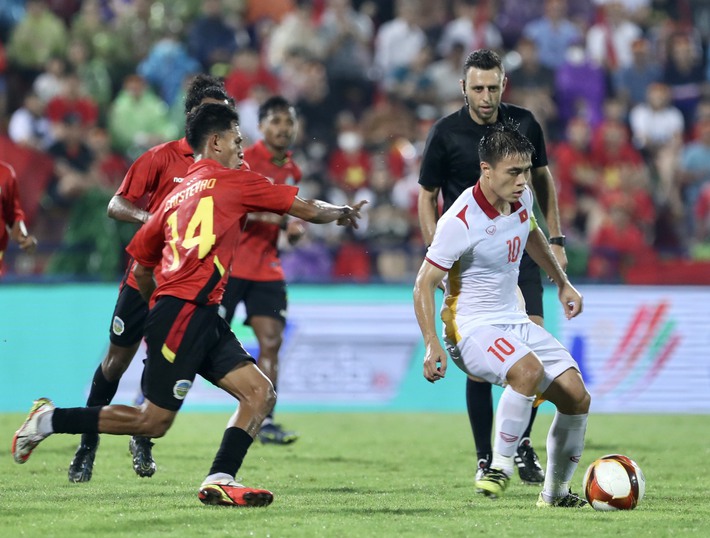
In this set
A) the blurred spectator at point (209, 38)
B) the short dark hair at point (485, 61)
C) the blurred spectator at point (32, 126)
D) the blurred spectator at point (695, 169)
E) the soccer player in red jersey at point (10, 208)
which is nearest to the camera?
the short dark hair at point (485, 61)

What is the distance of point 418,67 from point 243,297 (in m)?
7.96

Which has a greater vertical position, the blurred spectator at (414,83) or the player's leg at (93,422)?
the blurred spectator at (414,83)

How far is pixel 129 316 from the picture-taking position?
7.60 m

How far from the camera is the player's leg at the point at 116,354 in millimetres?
7598

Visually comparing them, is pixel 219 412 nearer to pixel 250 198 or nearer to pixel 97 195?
pixel 97 195

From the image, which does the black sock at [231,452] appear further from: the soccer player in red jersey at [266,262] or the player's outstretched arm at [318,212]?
the soccer player in red jersey at [266,262]

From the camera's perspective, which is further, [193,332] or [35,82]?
[35,82]

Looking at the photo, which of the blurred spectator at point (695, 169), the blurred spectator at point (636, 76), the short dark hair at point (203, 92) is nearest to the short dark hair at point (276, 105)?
the short dark hair at point (203, 92)

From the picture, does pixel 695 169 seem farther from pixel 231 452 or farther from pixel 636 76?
pixel 231 452

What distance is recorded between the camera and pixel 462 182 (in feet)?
25.7

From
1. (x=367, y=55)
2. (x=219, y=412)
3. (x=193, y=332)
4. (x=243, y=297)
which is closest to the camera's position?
(x=193, y=332)

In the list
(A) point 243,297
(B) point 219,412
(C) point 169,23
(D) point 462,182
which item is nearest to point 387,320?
(B) point 219,412

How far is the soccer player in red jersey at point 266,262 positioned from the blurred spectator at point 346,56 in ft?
22.8

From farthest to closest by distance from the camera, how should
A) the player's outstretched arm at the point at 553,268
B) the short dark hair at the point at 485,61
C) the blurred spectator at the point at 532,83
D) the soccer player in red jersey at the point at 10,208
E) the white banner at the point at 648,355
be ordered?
the blurred spectator at the point at 532,83 < the white banner at the point at 648,355 < the soccer player in red jersey at the point at 10,208 < the short dark hair at the point at 485,61 < the player's outstretched arm at the point at 553,268
